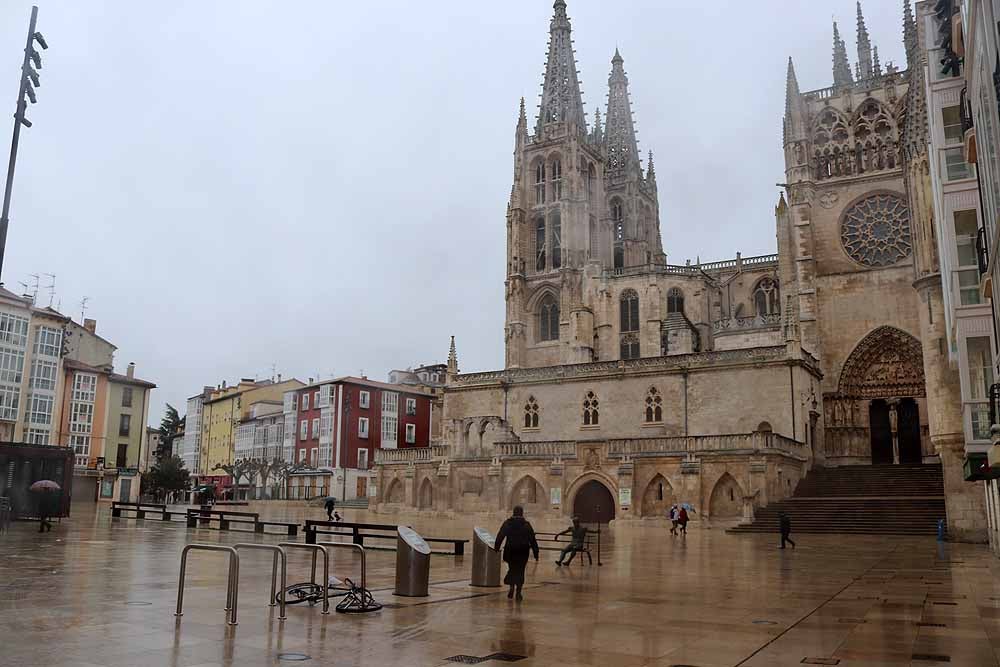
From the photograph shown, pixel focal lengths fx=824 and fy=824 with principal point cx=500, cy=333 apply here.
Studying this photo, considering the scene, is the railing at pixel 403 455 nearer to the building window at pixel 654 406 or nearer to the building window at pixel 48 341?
the building window at pixel 654 406

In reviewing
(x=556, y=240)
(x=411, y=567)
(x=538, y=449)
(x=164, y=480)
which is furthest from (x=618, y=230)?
(x=411, y=567)

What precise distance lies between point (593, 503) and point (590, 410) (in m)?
6.99

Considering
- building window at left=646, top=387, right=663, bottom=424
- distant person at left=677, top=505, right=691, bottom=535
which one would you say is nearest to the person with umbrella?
distant person at left=677, top=505, right=691, bottom=535

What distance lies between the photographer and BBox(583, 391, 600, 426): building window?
4484cm

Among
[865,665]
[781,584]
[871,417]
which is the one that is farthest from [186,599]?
[871,417]

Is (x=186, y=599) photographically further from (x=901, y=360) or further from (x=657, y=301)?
(x=657, y=301)

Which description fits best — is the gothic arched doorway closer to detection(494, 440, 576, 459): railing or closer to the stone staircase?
detection(494, 440, 576, 459): railing

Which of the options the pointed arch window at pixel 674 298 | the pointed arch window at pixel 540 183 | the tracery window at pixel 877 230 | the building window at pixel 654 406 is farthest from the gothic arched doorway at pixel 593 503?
the pointed arch window at pixel 540 183

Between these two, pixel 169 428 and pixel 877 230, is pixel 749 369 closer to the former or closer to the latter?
pixel 877 230

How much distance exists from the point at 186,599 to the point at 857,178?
4740 centimetres

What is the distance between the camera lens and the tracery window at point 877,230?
154 feet

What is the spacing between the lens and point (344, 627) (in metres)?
8.71

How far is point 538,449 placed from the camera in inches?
1623

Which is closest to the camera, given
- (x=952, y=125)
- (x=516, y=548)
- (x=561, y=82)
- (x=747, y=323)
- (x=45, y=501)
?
(x=516, y=548)
